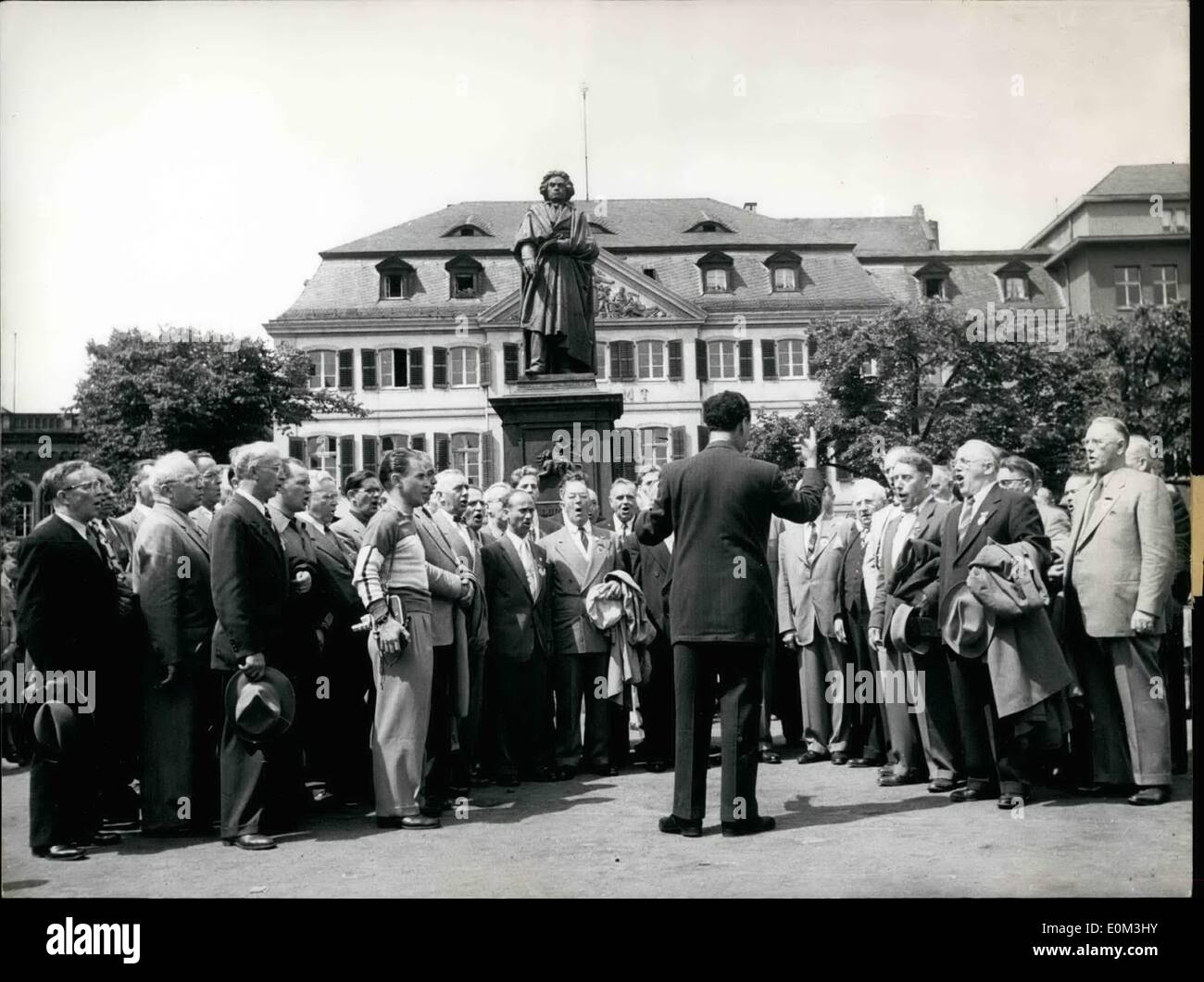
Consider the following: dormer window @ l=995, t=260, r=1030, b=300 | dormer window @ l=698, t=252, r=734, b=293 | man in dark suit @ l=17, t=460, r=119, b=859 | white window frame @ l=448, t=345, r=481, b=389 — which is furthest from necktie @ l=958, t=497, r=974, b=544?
dormer window @ l=698, t=252, r=734, b=293

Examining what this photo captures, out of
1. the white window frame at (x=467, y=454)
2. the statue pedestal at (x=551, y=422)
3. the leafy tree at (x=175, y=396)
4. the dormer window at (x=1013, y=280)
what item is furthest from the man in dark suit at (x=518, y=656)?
the white window frame at (x=467, y=454)

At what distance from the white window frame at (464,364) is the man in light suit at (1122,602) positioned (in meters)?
49.9

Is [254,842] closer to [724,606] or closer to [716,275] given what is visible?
[724,606]

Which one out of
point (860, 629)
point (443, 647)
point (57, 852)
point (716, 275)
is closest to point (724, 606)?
point (443, 647)

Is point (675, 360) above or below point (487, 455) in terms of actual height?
above

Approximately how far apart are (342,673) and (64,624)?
194 cm

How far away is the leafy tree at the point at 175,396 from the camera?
32938 millimetres

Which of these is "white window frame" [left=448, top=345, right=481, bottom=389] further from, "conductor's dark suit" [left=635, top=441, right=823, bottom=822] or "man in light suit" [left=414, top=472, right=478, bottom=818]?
"conductor's dark suit" [left=635, top=441, right=823, bottom=822]

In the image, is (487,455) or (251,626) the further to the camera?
(487,455)

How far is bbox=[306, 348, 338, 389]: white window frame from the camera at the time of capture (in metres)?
55.8

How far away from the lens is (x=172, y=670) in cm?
738

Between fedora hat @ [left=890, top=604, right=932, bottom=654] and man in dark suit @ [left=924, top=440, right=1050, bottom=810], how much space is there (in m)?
0.10
